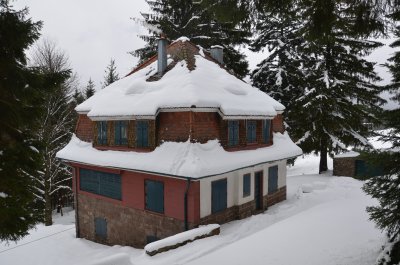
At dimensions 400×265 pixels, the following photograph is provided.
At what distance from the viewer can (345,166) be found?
22688mm

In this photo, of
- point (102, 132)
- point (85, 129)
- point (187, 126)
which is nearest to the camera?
point (187, 126)

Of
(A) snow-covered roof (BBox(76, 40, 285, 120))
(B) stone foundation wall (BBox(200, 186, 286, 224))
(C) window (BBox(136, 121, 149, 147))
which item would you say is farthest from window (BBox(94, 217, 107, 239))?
(B) stone foundation wall (BBox(200, 186, 286, 224))

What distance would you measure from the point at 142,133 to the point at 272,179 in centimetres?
762

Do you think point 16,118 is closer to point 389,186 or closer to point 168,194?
point 168,194

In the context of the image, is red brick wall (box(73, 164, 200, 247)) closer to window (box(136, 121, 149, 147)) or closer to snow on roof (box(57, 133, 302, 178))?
snow on roof (box(57, 133, 302, 178))

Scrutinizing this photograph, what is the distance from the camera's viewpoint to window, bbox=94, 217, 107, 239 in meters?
16.0

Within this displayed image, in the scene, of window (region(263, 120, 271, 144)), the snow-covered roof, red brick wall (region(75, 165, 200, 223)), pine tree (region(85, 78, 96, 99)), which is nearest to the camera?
red brick wall (region(75, 165, 200, 223))

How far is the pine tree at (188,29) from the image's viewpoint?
989 inches

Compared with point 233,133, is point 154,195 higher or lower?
lower

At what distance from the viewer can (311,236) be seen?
9.68 metres

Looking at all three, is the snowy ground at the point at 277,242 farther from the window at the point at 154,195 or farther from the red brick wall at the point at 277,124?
the red brick wall at the point at 277,124

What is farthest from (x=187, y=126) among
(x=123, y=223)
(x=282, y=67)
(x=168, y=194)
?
(x=282, y=67)

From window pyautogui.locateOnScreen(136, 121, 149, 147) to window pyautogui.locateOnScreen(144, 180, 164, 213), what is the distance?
1686mm

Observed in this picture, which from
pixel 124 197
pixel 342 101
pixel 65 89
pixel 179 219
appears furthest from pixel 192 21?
pixel 179 219
